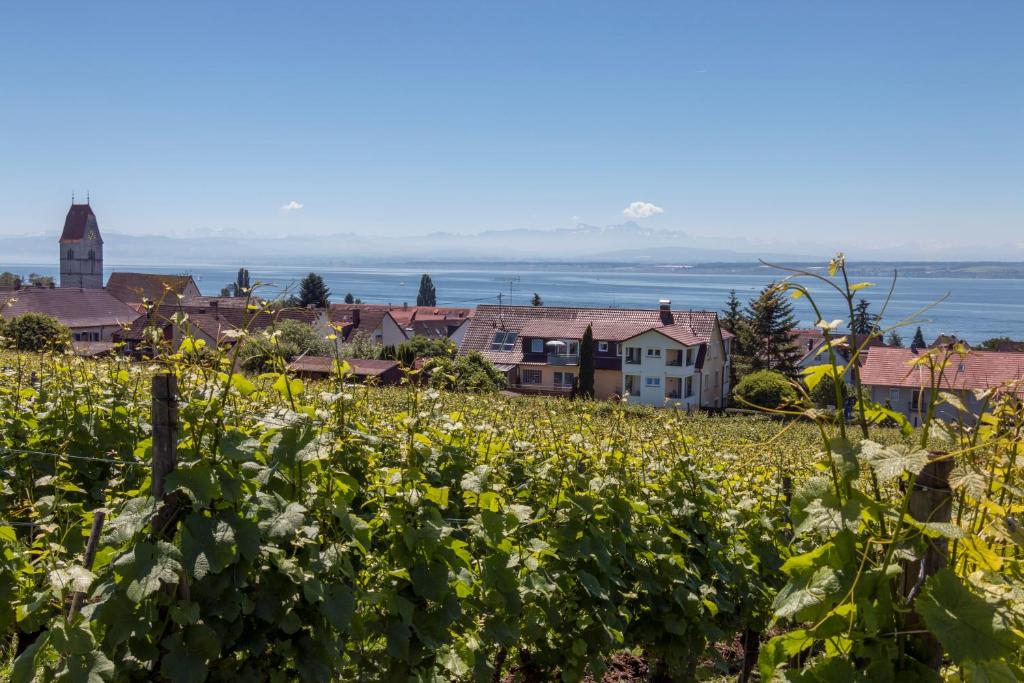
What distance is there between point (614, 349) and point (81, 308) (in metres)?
39.1

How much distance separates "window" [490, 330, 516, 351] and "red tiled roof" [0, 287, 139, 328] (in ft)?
83.3

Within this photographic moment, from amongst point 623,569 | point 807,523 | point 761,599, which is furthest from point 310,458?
point 761,599

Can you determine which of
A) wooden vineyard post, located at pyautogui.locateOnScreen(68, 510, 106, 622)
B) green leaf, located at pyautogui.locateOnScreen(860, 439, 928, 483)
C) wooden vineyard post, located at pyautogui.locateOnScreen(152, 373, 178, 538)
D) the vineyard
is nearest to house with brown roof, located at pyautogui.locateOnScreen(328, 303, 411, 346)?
the vineyard

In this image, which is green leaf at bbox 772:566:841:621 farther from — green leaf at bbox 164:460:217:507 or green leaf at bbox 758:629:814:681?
green leaf at bbox 164:460:217:507

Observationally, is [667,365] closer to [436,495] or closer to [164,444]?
[436,495]

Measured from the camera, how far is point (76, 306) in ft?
190

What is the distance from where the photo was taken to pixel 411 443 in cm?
349

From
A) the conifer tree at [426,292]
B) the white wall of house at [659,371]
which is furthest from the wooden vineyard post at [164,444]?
the conifer tree at [426,292]

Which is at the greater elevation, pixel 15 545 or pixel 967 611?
pixel 967 611

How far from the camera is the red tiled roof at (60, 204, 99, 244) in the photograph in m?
96.9

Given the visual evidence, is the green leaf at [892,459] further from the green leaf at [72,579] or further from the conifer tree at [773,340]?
the conifer tree at [773,340]

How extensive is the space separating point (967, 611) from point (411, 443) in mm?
2175

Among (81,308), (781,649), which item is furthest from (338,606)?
(81,308)

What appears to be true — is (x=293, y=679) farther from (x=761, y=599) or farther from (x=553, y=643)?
(x=761, y=599)
